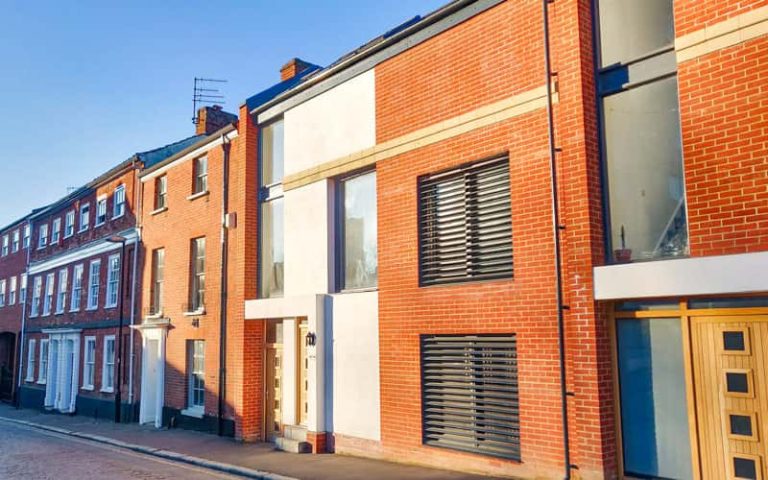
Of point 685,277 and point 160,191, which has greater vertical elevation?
point 160,191

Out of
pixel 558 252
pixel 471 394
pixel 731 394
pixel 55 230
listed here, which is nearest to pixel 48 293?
pixel 55 230

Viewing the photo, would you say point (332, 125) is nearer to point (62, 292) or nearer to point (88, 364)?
point (88, 364)

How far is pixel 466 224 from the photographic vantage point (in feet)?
34.2

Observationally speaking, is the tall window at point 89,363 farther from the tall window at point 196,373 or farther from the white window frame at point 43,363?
the tall window at point 196,373

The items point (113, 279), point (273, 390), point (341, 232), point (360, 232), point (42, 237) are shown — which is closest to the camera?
point (360, 232)

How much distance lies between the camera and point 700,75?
7.54 meters

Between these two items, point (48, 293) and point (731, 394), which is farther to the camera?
point (48, 293)

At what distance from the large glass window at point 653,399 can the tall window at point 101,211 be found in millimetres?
21377

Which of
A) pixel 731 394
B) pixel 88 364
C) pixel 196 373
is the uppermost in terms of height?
pixel 731 394

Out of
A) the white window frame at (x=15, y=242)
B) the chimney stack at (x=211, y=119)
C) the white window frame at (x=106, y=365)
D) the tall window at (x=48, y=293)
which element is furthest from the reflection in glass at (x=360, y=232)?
the white window frame at (x=15, y=242)

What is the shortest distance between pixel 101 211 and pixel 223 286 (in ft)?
36.4

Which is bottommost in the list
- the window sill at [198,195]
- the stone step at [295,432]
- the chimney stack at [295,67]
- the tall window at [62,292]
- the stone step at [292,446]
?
the stone step at [292,446]

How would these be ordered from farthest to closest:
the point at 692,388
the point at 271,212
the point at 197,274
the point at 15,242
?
the point at 15,242, the point at 197,274, the point at 271,212, the point at 692,388

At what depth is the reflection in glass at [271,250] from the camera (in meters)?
14.9
